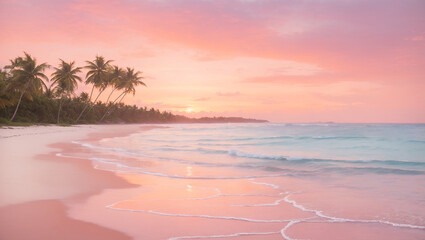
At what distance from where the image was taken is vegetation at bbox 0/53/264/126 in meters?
36.3

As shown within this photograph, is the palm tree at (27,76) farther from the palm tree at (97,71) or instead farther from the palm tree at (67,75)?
the palm tree at (97,71)

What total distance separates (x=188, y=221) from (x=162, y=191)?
200 centimetres

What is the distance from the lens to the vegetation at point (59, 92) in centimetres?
3631

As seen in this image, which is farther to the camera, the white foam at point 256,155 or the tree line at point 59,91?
the tree line at point 59,91

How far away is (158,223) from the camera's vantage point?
3957 mm

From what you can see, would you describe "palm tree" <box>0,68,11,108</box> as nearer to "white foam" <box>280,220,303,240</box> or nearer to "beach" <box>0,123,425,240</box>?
"beach" <box>0,123,425,240</box>

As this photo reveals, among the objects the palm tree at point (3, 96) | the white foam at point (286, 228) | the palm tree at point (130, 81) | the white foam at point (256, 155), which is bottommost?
the white foam at point (256, 155)

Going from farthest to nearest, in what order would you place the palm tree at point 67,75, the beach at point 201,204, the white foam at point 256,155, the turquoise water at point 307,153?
the palm tree at point 67,75, the white foam at point 256,155, the turquoise water at point 307,153, the beach at point 201,204

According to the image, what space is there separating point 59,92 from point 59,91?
26 cm

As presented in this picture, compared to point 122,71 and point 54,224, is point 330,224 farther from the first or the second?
point 122,71

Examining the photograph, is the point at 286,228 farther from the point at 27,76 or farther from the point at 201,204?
the point at 27,76

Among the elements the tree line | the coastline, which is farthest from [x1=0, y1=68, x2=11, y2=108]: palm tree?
the coastline

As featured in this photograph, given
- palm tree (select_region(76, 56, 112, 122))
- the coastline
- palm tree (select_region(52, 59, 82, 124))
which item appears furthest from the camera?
palm tree (select_region(76, 56, 112, 122))

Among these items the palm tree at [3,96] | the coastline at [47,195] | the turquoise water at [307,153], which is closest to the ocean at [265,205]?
the coastline at [47,195]
